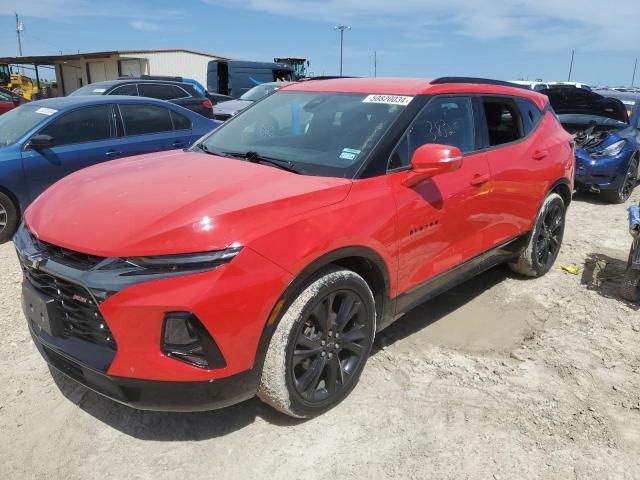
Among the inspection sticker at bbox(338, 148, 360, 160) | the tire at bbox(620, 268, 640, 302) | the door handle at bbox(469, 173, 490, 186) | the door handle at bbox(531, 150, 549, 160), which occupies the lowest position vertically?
the tire at bbox(620, 268, 640, 302)

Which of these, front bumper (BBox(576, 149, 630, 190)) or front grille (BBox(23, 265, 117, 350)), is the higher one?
front grille (BBox(23, 265, 117, 350))

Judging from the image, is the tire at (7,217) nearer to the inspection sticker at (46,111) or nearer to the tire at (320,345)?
the inspection sticker at (46,111)

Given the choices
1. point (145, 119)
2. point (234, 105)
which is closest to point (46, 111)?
point (145, 119)

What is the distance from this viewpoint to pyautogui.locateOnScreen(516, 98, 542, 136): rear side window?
14.0ft

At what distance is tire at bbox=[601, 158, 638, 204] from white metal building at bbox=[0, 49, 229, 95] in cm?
2961

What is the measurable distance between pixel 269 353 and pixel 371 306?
0.72 m

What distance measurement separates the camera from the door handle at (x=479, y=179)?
3.47m

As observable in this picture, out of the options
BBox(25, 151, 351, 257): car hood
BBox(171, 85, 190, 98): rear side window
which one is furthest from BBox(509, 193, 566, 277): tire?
BBox(171, 85, 190, 98): rear side window

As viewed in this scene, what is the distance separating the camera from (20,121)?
238 inches

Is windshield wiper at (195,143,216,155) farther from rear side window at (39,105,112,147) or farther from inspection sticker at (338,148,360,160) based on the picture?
rear side window at (39,105,112,147)

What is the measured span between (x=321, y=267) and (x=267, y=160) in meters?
0.85

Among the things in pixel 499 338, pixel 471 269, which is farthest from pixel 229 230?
pixel 499 338

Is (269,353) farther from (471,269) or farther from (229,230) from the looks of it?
(471,269)

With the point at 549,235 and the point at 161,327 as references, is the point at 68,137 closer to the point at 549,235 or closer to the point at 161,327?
the point at 161,327
